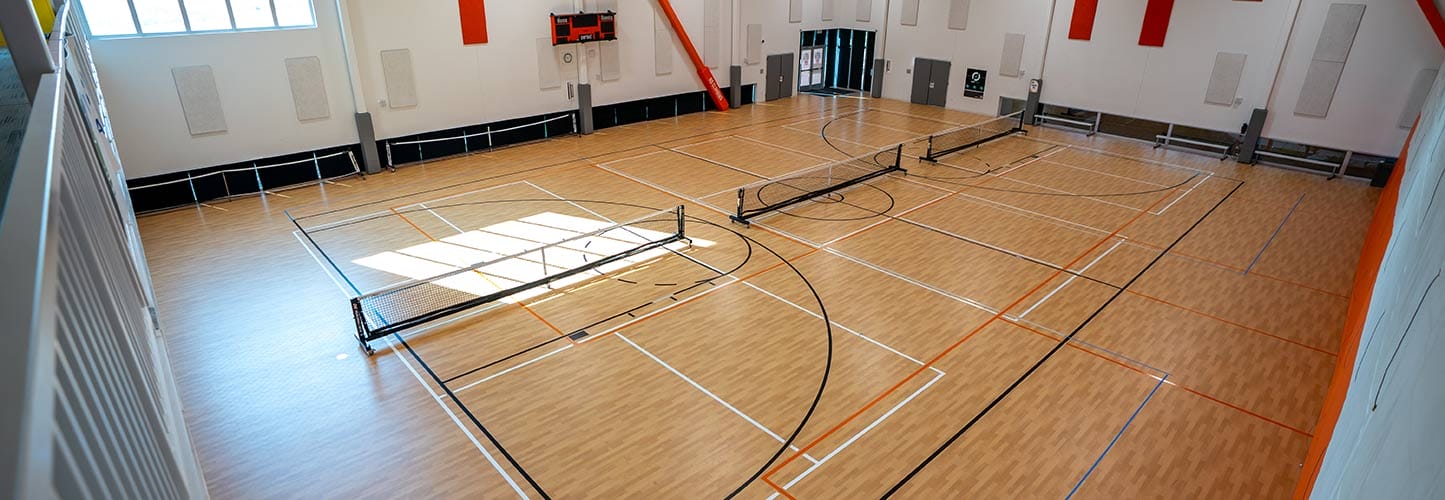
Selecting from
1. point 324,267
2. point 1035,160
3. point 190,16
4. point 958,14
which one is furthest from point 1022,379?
point 958,14

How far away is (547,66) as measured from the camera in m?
21.4

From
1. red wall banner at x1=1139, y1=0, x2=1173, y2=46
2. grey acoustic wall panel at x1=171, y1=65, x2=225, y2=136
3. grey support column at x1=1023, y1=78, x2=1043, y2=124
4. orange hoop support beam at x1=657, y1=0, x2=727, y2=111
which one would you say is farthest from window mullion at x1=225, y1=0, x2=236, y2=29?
red wall banner at x1=1139, y1=0, x2=1173, y2=46

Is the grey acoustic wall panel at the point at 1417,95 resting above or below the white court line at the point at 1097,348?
above

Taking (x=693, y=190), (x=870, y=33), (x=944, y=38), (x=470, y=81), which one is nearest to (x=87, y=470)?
(x=693, y=190)

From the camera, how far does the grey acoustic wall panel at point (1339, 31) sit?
18.4 m

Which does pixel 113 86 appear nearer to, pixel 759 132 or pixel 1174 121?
pixel 759 132

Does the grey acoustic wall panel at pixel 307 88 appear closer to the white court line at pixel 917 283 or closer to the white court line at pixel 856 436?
the white court line at pixel 917 283

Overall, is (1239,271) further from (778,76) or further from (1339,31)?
(778,76)

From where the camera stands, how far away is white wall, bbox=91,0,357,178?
14.8 metres

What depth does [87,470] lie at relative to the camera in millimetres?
1896

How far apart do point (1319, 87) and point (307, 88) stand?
2673 cm

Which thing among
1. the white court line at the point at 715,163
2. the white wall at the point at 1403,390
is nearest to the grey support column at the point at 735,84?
the white court line at the point at 715,163

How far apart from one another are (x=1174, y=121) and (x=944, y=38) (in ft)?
28.0

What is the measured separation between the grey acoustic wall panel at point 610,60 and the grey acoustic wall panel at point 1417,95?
21935 mm
